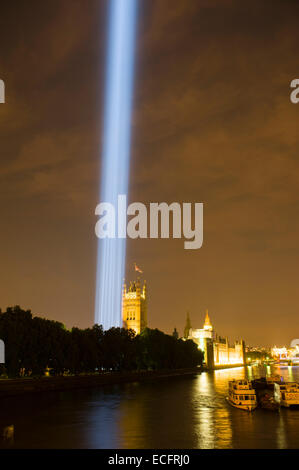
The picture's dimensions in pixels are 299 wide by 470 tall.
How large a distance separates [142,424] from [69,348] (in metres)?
42.1

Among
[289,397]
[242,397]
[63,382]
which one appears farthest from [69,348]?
[289,397]

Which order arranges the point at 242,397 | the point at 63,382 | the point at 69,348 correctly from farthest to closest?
the point at 69,348 < the point at 63,382 < the point at 242,397

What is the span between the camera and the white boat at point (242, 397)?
49.2 meters

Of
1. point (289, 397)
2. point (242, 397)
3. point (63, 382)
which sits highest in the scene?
point (289, 397)

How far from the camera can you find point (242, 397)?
51312 mm

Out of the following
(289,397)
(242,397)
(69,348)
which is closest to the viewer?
(289,397)

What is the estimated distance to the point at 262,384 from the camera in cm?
8281

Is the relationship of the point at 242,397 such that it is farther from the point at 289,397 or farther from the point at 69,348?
the point at 69,348

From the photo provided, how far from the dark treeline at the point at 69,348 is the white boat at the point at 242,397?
1163 inches

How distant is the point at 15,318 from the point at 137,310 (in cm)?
12816

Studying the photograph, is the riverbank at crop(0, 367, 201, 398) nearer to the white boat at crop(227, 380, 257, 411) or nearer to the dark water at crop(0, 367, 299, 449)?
the dark water at crop(0, 367, 299, 449)

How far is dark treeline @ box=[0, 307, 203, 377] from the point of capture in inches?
2680

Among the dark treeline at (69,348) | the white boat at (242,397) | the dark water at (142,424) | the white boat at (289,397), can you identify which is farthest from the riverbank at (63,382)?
the white boat at (289,397)
